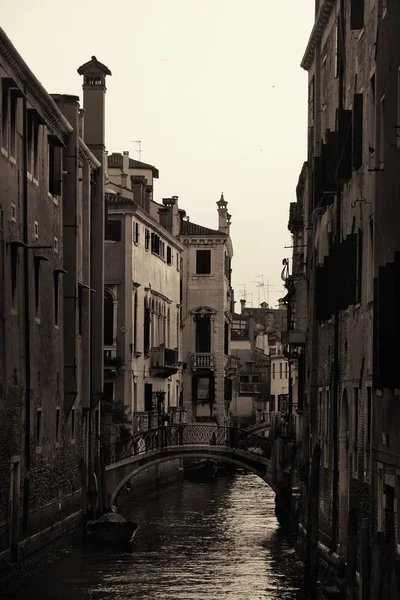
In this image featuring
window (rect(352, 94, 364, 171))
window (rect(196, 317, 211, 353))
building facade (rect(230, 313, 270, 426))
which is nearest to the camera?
window (rect(352, 94, 364, 171))

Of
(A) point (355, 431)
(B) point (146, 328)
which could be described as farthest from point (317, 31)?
(B) point (146, 328)

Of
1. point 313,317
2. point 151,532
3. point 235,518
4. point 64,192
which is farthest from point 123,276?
point 313,317

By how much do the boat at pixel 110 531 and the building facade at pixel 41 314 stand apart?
0.65 meters

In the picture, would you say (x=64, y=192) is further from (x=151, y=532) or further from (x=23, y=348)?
(x=151, y=532)

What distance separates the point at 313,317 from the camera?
32406mm

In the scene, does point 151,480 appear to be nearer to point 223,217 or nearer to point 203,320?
point 203,320

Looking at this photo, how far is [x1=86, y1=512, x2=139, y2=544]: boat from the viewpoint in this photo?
120 feet

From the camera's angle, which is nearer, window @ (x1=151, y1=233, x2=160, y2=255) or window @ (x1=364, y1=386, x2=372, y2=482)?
window @ (x1=364, y1=386, x2=372, y2=482)

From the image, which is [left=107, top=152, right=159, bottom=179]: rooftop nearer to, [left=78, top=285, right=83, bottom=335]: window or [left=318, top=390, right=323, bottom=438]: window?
[left=78, top=285, right=83, bottom=335]: window

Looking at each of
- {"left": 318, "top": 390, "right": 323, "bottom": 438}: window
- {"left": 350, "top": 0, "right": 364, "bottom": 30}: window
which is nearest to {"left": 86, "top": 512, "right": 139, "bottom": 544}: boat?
{"left": 318, "top": 390, "right": 323, "bottom": 438}: window

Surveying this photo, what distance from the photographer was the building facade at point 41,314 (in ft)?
92.8

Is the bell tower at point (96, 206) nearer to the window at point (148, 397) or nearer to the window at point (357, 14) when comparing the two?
the window at point (357, 14)

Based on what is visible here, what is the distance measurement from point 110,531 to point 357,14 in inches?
659

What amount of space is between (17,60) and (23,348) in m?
5.68
